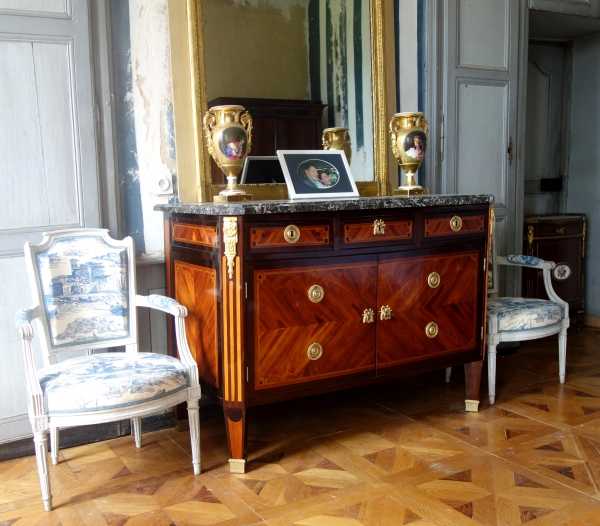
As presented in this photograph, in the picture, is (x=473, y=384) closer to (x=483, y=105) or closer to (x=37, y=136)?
(x=483, y=105)

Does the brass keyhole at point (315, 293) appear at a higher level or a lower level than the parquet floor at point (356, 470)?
higher

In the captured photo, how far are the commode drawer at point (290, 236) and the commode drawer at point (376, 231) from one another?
83mm

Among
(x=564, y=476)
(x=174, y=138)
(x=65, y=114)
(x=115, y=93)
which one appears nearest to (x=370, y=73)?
(x=174, y=138)

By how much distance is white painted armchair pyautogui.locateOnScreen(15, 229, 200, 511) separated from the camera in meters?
2.05

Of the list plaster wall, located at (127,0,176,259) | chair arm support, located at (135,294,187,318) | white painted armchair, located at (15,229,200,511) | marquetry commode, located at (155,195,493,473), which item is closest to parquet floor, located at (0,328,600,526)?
white painted armchair, located at (15,229,200,511)

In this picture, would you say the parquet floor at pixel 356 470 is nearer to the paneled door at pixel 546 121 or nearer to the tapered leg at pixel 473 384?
the tapered leg at pixel 473 384

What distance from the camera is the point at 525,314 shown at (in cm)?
312

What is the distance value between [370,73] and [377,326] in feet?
4.76

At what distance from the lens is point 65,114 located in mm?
2582

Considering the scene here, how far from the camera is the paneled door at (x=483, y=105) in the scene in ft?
11.8

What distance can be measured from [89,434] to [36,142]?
1250mm

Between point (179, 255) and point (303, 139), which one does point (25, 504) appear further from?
point (303, 139)

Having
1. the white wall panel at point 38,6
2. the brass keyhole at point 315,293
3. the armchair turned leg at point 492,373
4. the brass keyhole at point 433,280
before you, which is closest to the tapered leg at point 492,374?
the armchair turned leg at point 492,373

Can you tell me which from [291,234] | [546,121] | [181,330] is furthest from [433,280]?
[546,121]
